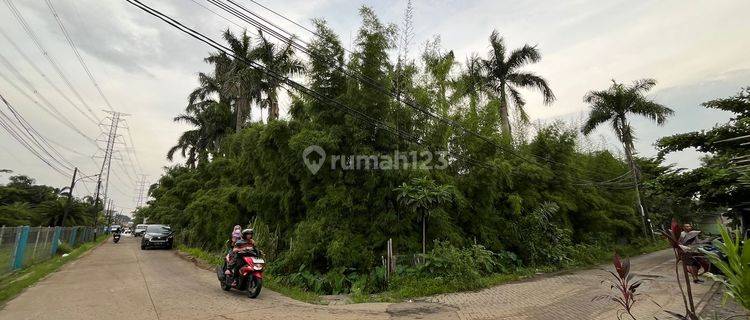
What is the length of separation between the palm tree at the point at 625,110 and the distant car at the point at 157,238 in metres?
24.5

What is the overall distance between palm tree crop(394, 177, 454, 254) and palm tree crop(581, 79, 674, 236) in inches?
580

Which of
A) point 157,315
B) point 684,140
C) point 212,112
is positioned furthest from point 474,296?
point 212,112

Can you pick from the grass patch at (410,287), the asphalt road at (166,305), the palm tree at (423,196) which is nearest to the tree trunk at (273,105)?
the grass patch at (410,287)

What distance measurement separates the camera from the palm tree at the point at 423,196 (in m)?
8.73

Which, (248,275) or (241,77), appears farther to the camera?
(241,77)

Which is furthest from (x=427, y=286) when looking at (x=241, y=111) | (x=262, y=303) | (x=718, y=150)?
(x=241, y=111)

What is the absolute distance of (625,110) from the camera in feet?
64.6

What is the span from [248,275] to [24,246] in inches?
367

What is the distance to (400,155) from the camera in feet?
32.1

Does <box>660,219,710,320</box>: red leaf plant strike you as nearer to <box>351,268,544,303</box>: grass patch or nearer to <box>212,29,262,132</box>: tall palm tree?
<box>351,268,544,303</box>: grass patch

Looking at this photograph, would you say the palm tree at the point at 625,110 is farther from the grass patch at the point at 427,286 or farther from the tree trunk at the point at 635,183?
the grass patch at the point at 427,286

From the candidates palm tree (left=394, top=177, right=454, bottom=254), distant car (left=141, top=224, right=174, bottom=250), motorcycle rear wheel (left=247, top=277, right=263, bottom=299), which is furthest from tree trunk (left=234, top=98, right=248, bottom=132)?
motorcycle rear wheel (left=247, top=277, right=263, bottom=299)

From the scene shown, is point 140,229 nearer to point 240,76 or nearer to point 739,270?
point 240,76

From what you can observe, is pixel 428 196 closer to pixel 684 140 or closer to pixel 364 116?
pixel 364 116
